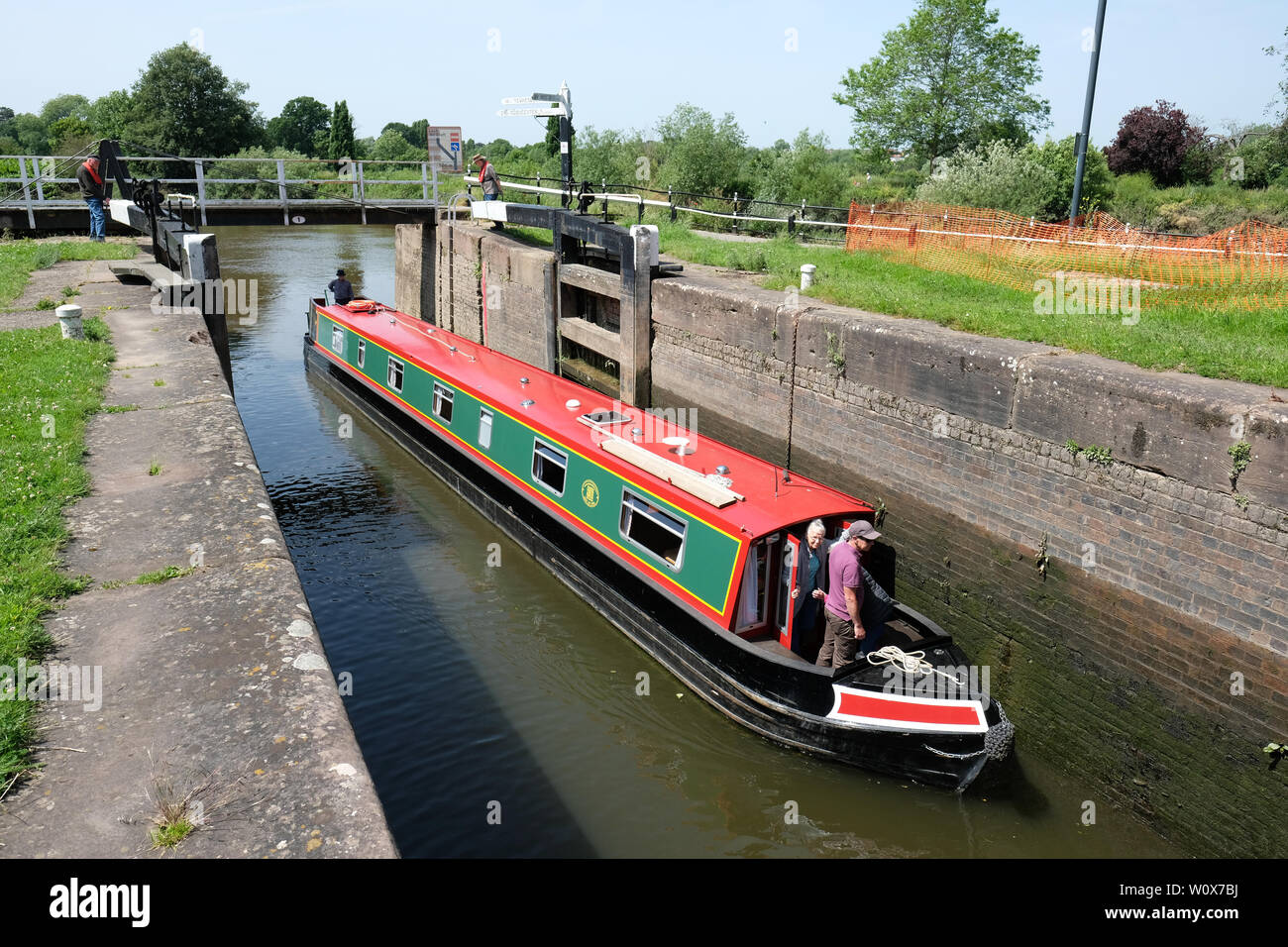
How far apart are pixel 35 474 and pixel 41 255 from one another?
11892 millimetres

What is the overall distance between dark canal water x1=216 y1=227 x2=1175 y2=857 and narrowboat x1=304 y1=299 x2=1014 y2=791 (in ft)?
0.93

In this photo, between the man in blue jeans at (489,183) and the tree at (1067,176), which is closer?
the man in blue jeans at (489,183)

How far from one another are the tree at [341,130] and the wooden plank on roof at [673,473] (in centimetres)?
5880

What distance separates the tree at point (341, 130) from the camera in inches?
2391

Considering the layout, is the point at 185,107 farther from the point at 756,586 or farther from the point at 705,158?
the point at 756,586

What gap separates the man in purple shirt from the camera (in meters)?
6.82

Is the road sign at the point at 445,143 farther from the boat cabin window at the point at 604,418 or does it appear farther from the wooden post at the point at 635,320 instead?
the boat cabin window at the point at 604,418

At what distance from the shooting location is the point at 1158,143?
27312 mm

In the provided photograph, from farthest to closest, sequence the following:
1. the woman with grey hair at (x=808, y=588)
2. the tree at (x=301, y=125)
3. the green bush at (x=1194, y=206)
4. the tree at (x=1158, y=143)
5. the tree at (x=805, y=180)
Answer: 1. the tree at (x=301, y=125)
2. the tree at (x=1158, y=143)
3. the tree at (x=805, y=180)
4. the green bush at (x=1194, y=206)
5. the woman with grey hair at (x=808, y=588)

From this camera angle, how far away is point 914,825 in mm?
6957

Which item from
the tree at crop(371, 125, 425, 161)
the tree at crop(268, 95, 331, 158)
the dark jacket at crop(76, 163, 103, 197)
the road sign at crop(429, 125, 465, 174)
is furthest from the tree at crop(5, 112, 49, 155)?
the dark jacket at crop(76, 163, 103, 197)

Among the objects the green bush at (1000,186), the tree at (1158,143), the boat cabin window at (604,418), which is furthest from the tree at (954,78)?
the boat cabin window at (604,418)
